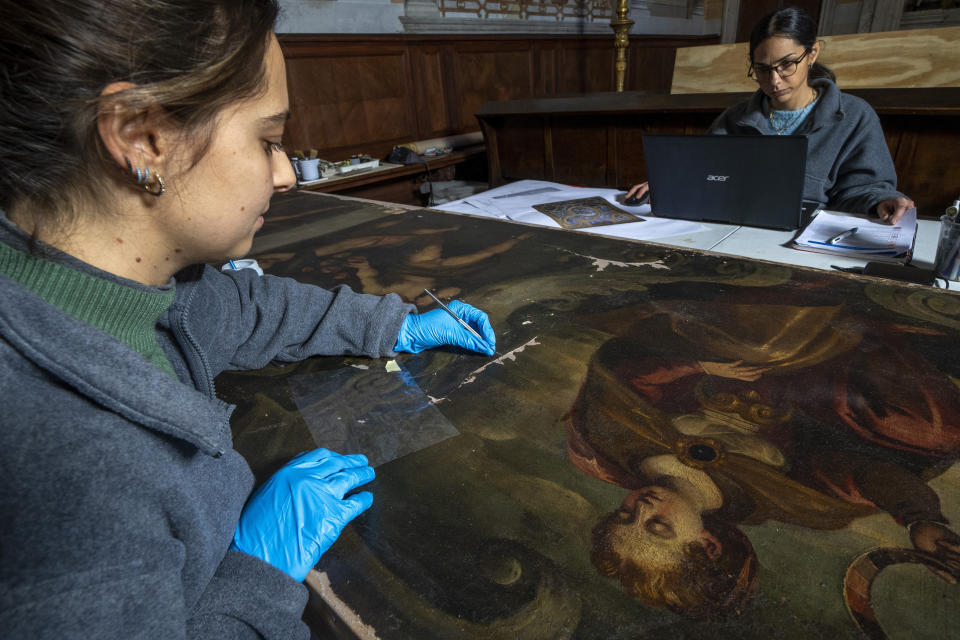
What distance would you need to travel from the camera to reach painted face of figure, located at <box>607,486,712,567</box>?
656 mm

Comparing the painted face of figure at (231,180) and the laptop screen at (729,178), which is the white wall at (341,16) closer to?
the laptop screen at (729,178)

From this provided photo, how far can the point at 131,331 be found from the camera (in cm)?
77

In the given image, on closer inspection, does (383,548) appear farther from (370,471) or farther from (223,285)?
(223,285)

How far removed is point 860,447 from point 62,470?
1.02 m

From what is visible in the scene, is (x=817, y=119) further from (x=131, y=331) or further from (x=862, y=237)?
(x=131, y=331)

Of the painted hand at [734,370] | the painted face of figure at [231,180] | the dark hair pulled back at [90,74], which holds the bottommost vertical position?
the painted hand at [734,370]

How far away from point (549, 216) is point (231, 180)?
157 cm

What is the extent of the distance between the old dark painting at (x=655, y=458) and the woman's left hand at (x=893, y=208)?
2.17 feet

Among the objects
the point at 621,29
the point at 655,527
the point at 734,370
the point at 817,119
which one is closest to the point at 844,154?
the point at 817,119

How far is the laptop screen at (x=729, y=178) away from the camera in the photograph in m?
1.67

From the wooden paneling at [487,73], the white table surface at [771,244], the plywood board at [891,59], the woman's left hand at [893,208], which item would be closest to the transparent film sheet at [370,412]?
the white table surface at [771,244]

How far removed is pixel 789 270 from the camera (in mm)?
1388

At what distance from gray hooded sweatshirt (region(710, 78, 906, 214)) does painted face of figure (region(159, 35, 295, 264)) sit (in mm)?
1961

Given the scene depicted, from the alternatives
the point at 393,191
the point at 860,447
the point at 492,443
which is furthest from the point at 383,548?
the point at 393,191
